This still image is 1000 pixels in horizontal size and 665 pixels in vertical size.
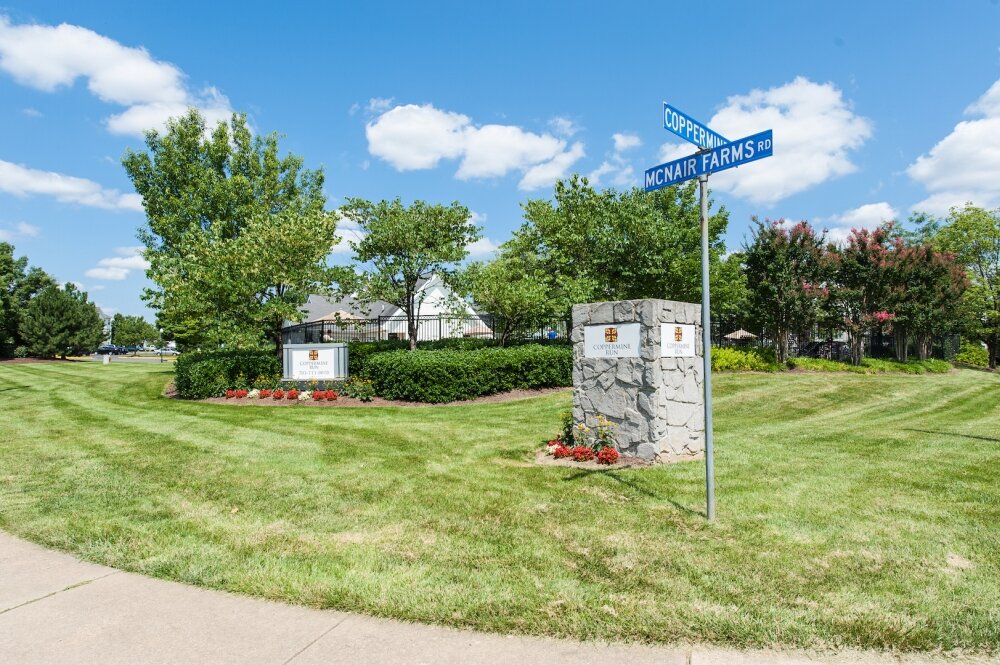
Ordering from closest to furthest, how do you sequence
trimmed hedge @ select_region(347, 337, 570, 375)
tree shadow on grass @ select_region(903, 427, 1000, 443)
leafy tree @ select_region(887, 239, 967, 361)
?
tree shadow on grass @ select_region(903, 427, 1000, 443) < trimmed hedge @ select_region(347, 337, 570, 375) < leafy tree @ select_region(887, 239, 967, 361)

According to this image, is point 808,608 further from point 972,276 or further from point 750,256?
point 972,276

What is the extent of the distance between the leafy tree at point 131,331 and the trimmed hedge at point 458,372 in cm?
8334

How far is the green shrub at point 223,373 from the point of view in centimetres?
1731

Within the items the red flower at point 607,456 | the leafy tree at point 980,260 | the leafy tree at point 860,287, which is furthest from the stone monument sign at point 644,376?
the leafy tree at point 980,260

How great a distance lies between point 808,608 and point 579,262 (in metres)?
19.9

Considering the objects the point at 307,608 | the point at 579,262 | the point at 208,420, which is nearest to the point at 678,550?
the point at 307,608

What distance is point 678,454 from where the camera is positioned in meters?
7.93

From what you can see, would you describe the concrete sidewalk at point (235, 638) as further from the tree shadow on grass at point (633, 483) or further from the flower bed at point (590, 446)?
the flower bed at point (590, 446)

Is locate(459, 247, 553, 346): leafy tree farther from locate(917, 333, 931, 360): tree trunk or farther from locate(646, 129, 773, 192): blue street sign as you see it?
locate(917, 333, 931, 360): tree trunk

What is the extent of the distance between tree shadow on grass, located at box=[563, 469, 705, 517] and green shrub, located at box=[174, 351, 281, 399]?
13256mm

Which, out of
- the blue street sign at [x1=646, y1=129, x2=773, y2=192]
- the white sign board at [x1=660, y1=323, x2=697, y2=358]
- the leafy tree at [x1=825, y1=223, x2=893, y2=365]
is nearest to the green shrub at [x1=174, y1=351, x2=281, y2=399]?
the white sign board at [x1=660, y1=323, x2=697, y2=358]

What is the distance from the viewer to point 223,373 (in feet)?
57.4

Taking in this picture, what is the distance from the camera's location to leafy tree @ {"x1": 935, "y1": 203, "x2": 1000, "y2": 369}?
101 ft

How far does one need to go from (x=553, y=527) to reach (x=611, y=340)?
3677 millimetres
